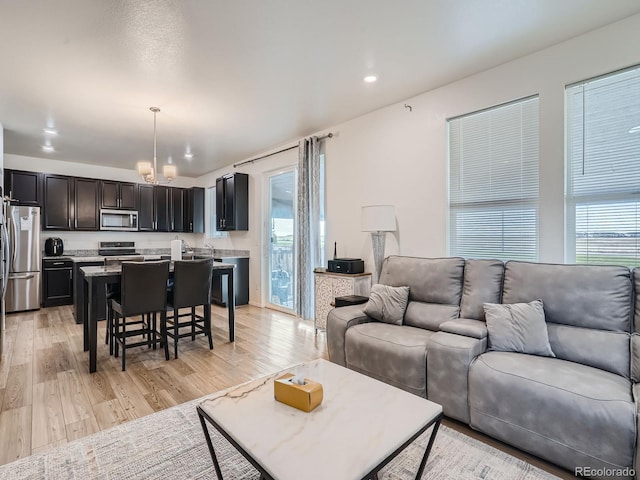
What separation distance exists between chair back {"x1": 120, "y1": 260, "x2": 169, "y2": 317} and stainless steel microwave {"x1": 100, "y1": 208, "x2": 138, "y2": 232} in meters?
4.03

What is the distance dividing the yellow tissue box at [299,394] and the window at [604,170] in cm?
230

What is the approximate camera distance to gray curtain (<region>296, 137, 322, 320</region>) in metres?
4.50

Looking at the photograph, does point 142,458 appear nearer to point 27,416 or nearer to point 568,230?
point 27,416

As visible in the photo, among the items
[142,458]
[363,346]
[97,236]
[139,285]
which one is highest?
[97,236]

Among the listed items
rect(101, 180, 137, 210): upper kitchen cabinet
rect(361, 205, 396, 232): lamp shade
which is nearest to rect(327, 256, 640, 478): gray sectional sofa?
rect(361, 205, 396, 232): lamp shade

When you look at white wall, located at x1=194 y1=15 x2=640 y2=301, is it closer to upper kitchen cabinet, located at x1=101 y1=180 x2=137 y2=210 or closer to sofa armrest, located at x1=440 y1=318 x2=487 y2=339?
sofa armrest, located at x1=440 y1=318 x2=487 y2=339

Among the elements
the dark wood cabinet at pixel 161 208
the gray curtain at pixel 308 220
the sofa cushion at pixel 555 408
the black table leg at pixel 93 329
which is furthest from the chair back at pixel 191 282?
the dark wood cabinet at pixel 161 208

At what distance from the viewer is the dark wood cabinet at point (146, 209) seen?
682 centimetres

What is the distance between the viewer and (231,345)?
3.72 meters

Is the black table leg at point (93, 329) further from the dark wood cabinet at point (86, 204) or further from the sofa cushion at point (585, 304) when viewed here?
the dark wood cabinet at point (86, 204)

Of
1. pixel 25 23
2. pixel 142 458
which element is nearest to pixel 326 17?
pixel 25 23

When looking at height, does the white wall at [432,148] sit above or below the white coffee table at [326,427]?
above

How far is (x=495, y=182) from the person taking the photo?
9.71 ft

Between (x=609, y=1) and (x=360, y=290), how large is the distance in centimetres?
301
